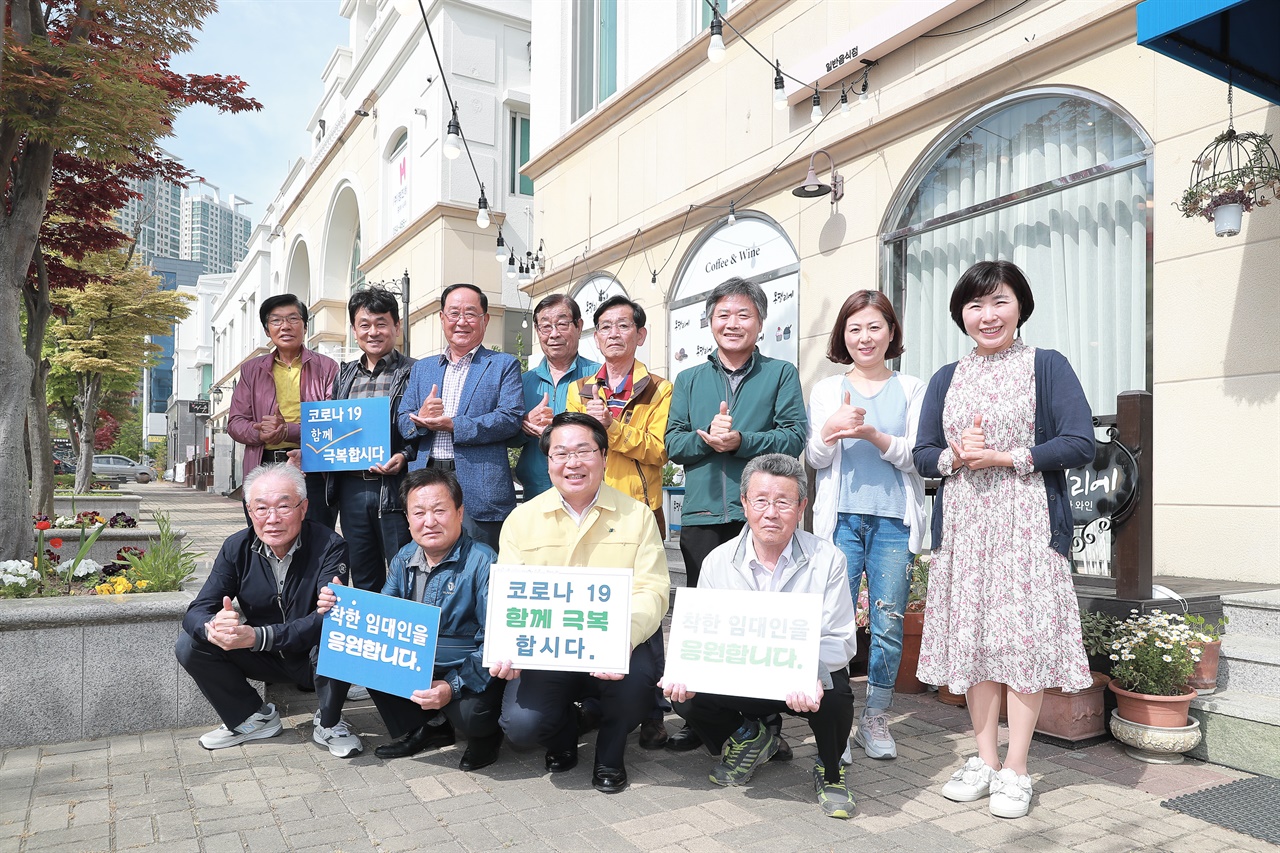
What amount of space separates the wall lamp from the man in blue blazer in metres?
4.39

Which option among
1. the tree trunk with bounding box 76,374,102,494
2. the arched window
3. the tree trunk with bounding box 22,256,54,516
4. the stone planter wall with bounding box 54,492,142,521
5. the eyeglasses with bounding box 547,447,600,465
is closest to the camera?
the eyeglasses with bounding box 547,447,600,465

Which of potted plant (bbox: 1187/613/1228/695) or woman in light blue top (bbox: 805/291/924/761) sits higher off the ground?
woman in light blue top (bbox: 805/291/924/761)

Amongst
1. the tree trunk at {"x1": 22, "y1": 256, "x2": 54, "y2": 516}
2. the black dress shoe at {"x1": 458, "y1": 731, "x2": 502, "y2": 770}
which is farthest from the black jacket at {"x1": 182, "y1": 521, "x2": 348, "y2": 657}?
the tree trunk at {"x1": 22, "y1": 256, "x2": 54, "y2": 516}

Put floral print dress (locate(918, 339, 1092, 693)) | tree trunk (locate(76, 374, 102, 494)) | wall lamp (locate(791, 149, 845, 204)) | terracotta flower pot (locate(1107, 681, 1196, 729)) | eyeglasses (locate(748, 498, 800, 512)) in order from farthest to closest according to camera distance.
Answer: tree trunk (locate(76, 374, 102, 494))
wall lamp (locate(791, 149, 845, 204))
terracotta flower pot (locate(1107, 681, 1196, 729))
eyeglasses (locate(748, 498, 800, 512))
floral print dress (locate(918, 339, 1092, 693))

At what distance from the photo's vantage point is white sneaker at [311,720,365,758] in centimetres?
415

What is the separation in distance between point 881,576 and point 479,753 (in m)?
2.02

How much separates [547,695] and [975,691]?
1812 mm

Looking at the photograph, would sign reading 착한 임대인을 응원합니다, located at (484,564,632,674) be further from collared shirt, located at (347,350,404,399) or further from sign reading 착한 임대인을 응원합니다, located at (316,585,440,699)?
collared shirt, located at (347,350,404,399)

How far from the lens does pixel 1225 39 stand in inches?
191

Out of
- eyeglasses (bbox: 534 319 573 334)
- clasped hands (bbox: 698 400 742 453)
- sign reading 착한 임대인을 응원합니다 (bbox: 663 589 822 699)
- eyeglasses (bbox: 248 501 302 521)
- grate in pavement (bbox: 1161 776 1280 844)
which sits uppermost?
eyeglasses (bbox: 534 319 573 334)

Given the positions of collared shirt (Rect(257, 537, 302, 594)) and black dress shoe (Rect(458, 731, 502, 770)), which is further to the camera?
collared shirt (Rect(257, 537, 302, 594))

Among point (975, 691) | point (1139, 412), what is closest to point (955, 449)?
point (975, 691)

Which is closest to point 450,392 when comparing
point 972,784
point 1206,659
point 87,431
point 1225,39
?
point 972,784

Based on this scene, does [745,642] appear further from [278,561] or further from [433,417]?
[278,561]
